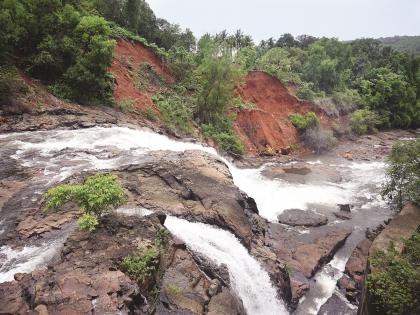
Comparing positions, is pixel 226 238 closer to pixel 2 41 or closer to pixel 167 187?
pixel 167 187

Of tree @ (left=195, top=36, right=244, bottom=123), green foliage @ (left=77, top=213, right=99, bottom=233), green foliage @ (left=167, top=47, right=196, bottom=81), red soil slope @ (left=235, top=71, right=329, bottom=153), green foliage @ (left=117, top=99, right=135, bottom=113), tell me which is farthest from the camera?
green foliage @ (left=167, top=47, right=196, bottom=81)

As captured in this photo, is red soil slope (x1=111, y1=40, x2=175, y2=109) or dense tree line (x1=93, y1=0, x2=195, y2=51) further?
dense tree line (x1=93, y1=0, x2=195, y2=51)

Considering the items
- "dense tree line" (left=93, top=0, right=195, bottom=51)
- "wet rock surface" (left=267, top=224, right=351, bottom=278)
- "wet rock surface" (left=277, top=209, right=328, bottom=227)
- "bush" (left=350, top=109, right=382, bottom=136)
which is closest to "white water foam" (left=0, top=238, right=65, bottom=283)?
"wet rock surface" (left=267, top=224, right=351, bottom=278)

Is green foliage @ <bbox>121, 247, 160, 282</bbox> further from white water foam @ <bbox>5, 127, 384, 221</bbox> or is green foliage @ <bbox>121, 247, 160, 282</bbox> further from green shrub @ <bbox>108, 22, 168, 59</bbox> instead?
green shrub @ <bbox>108, 22, 168, 59</bbox>

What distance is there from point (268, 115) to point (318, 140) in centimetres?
564

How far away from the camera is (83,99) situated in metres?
21.5

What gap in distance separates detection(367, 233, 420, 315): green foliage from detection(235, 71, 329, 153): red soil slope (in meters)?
20.8

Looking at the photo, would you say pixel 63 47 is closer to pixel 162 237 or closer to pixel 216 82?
pixel 216 82

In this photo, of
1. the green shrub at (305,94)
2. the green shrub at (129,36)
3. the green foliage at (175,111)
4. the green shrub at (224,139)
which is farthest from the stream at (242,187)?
the green shrub at (305,94)

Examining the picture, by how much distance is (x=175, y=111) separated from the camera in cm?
2658

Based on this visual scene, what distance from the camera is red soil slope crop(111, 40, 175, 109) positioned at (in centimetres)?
2544

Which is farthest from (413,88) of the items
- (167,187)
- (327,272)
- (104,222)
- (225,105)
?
(104,222)

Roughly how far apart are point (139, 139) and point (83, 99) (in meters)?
5.56

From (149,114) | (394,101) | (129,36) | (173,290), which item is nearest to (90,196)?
(173,290)
